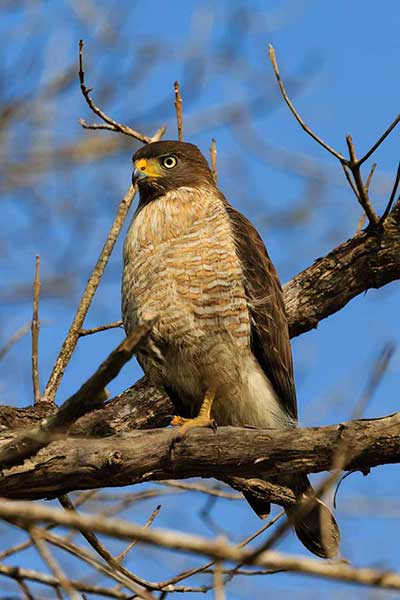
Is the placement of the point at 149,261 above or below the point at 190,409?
above

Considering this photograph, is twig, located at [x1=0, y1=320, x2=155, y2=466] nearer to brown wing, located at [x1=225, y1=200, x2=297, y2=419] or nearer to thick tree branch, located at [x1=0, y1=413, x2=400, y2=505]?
thick tree branch, located at [x1=0, y1=413, x2=400, y2=505]

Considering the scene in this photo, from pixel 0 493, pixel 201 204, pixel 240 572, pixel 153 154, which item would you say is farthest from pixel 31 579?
pixel 153 154

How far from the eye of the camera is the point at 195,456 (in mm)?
3658

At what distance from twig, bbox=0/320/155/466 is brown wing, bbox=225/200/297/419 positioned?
1.80 meters

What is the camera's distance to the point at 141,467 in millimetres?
3572

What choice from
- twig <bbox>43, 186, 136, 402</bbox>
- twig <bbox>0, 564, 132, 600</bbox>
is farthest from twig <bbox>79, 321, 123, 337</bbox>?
twig <bbox>0, 564, 132, 600</bbox>

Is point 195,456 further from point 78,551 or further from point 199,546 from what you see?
point 199,546

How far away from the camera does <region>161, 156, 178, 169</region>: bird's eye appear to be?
17.2 ft

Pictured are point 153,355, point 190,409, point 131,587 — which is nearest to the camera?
point 131,587

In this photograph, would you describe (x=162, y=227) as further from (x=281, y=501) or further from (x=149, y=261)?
(x=281, y=501)

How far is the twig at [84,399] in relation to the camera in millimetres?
2646

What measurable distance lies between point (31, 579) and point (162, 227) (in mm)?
2475

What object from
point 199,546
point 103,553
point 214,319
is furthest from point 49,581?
point 214,319

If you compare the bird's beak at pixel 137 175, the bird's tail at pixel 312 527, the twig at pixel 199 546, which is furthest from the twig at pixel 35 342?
the twig at pixel 199 546
